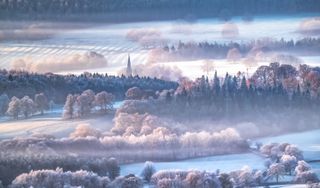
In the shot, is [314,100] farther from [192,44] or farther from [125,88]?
[125,88]

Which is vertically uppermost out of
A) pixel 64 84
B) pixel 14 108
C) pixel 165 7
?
pixel 165 7

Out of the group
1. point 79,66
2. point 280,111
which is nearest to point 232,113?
point 280,111

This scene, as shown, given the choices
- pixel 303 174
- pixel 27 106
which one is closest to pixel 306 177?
pixel 303 174

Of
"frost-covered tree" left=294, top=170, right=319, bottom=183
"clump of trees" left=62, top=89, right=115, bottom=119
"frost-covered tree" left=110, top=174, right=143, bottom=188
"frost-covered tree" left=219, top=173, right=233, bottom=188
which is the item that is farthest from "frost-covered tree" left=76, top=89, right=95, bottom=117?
"frost-covered tree" left=294, top=170, right=319, bottom=183

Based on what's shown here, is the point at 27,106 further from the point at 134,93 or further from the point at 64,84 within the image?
the point at 134,93

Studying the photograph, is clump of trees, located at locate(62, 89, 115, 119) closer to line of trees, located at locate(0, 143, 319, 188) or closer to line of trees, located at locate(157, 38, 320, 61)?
line of trees, located at locate(0, 143, 319, 188)

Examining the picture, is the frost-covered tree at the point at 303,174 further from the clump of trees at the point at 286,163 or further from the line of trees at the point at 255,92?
the line of trees at the point at 255,92

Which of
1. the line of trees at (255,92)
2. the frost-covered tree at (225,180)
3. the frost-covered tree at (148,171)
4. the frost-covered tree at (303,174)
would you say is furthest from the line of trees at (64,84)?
the frost-covered tree at (303,174)
